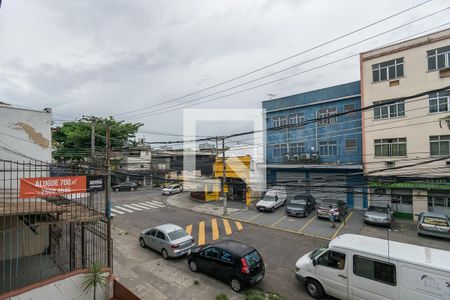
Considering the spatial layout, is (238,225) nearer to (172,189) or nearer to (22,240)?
(22,240)

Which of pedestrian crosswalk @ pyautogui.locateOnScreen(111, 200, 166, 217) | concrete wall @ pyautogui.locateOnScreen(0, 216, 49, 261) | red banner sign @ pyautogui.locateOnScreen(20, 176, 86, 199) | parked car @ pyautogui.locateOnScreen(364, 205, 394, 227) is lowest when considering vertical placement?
pedestrian crosswalk @ pyautogui.locateOnScreen(111, 200, 166, 217)

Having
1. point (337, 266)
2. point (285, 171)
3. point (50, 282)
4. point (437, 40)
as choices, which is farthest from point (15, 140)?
point (437, 40)

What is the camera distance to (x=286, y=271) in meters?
10.5

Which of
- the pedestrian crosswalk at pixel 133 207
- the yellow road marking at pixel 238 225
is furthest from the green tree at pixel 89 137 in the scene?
the yellow road marking at pixel 238 225

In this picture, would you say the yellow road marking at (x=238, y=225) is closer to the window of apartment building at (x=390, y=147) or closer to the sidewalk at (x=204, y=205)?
the sidewalk at (x=204, y=205)

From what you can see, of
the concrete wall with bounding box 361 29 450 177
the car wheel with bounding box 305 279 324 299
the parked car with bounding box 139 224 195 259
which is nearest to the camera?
the car wheel with bounding box 305 279 324 299

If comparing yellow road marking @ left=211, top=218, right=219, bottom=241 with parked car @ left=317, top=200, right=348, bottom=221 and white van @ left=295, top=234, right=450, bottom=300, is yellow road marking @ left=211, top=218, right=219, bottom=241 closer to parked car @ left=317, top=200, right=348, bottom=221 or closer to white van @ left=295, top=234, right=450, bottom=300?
white van @ left=295, top=234, right=450, bottom=300

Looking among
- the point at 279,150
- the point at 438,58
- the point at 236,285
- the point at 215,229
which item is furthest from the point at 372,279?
the point at 279,150

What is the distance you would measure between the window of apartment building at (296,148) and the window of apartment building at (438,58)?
441 inches

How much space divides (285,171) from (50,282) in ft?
72.4

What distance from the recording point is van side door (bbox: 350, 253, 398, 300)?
718 centimetres

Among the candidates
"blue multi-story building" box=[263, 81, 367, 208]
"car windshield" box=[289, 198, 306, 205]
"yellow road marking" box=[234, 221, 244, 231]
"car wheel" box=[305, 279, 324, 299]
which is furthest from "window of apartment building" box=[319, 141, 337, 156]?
"car wheel" box=[305, 279, 324, 299]

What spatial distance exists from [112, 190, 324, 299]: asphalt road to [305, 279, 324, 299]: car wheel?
0.31 meters

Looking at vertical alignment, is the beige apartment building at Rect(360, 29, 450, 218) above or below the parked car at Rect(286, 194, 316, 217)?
above
